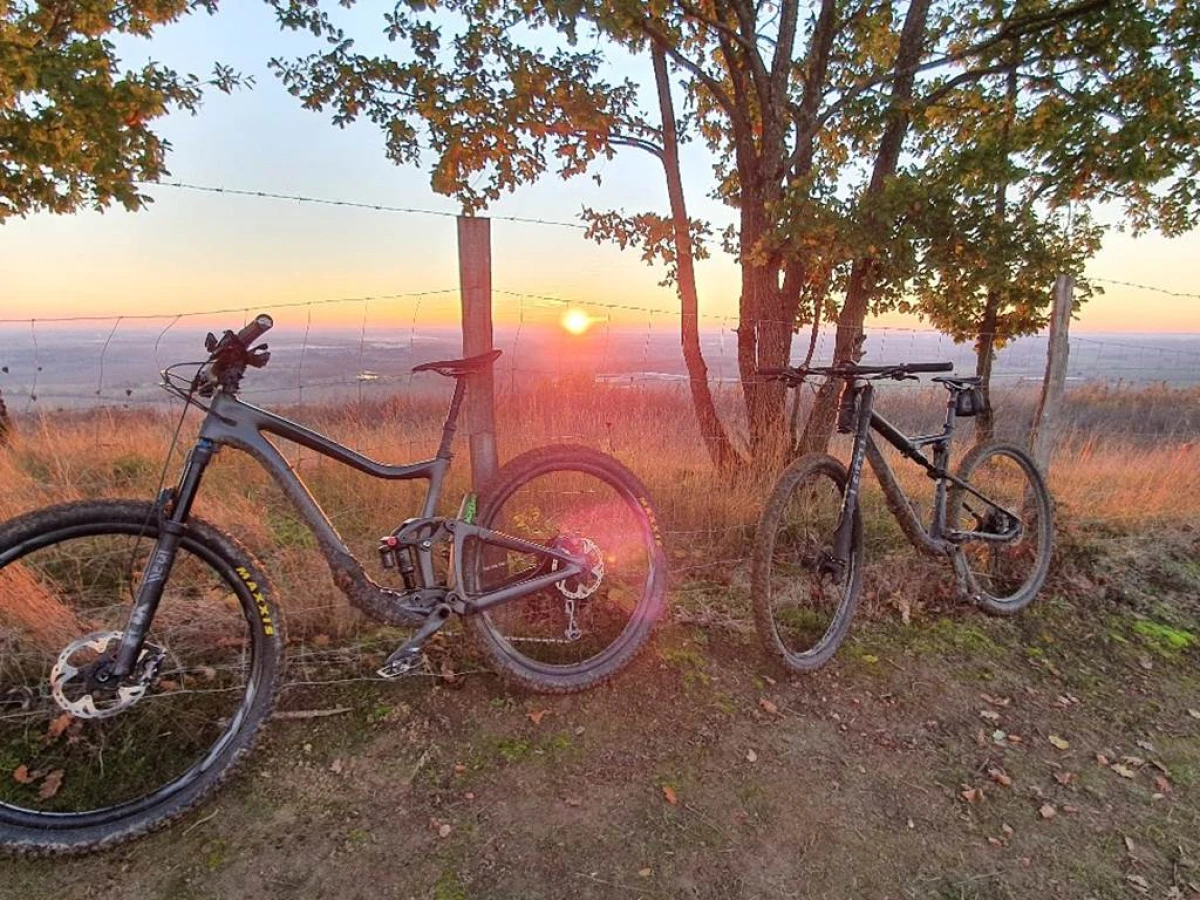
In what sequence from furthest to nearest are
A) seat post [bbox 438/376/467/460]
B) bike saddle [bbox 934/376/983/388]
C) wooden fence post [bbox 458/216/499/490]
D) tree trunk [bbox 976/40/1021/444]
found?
tree trunk [bbox 976/40/1021/444]
bike saddle [bbox 934/376/983/388]
wooden fence post [bbox 458/216/499/490]
seat post [bbox 438/376/467/460]

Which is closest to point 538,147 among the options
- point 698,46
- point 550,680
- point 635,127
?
point 635,127

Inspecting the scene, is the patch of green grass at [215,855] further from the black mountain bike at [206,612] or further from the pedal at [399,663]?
the pedal at [399,663]

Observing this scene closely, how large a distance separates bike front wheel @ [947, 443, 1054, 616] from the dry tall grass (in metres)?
0.41

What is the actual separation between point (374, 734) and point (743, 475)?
3.23 metres

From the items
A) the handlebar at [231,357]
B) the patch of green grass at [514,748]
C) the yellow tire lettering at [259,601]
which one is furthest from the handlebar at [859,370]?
the yellow tire lettering at [259,601]

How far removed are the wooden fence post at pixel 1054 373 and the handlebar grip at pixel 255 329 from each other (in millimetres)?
4498

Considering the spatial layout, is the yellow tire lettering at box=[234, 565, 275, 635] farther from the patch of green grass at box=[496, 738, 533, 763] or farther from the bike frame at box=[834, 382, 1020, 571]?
the bike frame at box=[834, 382, 1020, 571]

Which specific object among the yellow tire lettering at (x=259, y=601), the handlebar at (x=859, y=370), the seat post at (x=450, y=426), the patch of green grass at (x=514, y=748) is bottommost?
the patch of green grass at (x=514, y=748)

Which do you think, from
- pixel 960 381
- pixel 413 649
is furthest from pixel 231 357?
pixel 960 381

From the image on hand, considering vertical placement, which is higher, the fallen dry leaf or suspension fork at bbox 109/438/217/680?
suspension fork at bbox 109/438/217/680

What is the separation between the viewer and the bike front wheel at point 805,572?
2705 millimetres

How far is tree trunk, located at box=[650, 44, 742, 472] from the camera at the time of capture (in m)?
4.95

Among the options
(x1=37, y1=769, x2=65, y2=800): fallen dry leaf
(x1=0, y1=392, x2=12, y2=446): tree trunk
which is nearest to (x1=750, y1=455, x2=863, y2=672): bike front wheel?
(x1=37, y1=769, x2=65, y2=800): fallen dry leaf

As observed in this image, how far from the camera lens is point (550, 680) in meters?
2.56
